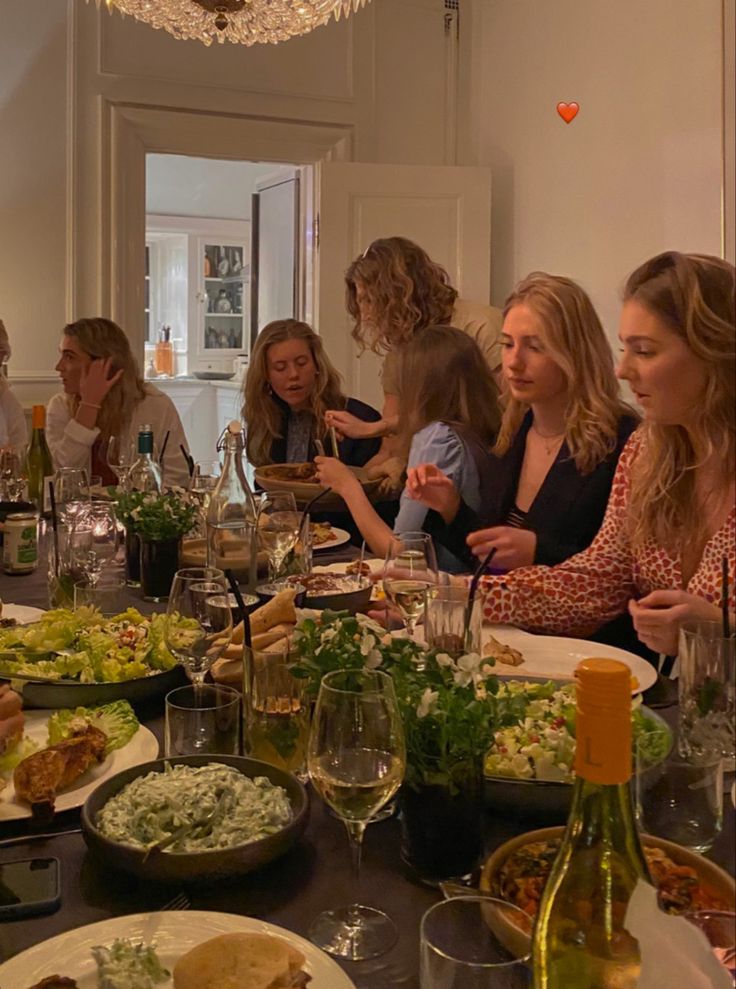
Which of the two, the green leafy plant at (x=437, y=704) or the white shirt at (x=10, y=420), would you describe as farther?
the white shirt at (x=10, y=420)

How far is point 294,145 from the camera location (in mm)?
4953

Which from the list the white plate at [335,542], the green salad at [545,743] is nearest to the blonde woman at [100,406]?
the white plate at [335,542]

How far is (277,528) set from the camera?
1855 millimetres

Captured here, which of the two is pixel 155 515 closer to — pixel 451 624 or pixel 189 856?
pixel 451 624

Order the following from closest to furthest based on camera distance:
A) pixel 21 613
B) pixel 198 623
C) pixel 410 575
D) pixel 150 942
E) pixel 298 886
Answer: pixel 150 942 → pixel 298 886 → pixel 198 623 → pixel 410 575 → pixel 21 613

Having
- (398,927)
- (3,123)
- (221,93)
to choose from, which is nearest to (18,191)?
(3,123)

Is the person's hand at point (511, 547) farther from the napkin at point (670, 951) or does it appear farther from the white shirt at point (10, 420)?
the white shirt at point (10, 420)

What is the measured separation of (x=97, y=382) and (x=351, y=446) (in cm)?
101

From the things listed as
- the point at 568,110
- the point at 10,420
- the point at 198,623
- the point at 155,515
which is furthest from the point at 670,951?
the point at 568,110

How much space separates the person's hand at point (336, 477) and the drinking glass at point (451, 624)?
54.2 inches

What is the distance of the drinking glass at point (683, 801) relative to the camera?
92 cm

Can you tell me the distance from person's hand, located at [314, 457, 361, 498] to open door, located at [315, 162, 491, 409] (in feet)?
7.64

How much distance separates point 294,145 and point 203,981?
186 inches

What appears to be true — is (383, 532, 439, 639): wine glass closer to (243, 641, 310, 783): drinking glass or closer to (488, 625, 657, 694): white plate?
(488, 625, 657, 694): white plate
